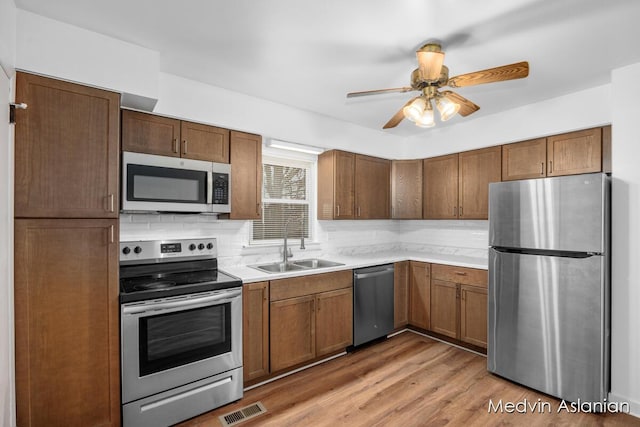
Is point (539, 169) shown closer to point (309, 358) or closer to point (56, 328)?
point (309, 358)

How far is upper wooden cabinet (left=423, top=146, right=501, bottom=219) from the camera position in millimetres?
3400

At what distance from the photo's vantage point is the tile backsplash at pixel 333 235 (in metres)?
2.62

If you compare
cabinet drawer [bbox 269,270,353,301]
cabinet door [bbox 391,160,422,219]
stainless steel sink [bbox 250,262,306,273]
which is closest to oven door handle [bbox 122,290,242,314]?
cabinet drawer [bbox 269,270,353,301]

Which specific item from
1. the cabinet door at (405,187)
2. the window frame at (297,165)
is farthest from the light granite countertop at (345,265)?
the cabinet door at (405,187)

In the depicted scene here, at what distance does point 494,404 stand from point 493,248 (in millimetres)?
1227

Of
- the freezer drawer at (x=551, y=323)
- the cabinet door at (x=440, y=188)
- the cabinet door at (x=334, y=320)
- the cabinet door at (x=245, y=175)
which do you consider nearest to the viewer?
the freezer drawer at (x=551, y=323)

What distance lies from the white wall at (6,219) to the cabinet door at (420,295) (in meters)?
3.43

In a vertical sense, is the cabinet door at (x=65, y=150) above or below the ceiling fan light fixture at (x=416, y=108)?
below

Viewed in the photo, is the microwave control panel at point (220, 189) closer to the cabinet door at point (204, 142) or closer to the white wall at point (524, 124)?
the cabinet door at point (204, 142)

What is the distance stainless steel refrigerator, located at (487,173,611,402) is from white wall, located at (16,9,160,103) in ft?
9.56

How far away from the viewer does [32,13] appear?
5.75ft

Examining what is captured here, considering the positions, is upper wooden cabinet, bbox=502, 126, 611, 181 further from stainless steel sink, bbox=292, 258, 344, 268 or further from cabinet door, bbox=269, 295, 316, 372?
cabinet door, bbox=269, 295, 316, 372

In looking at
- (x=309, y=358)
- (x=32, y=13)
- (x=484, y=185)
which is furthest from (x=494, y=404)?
(x=32, y=13)

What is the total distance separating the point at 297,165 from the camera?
3.62 metres
